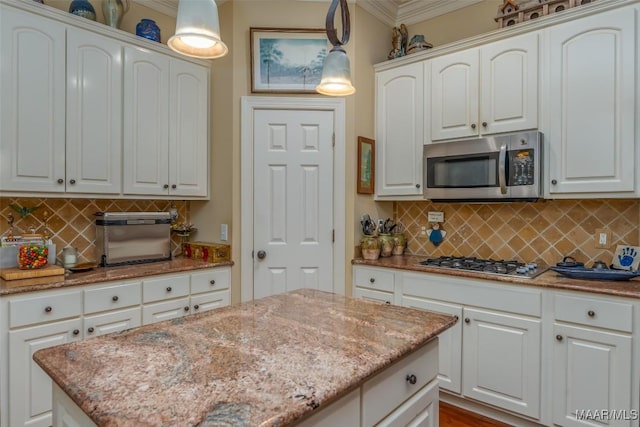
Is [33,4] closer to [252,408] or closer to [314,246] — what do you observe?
[314,246]

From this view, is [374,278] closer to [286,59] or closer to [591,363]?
[591,363]

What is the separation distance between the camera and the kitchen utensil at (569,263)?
2342mm

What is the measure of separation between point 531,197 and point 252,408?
2.21 metres

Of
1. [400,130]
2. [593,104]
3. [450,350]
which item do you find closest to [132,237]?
[400,130]

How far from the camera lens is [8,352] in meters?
1.92

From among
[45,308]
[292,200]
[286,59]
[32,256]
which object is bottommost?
[45,308]

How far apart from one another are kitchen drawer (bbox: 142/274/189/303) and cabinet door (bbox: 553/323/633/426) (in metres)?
2.36

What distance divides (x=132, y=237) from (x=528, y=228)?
2879mm

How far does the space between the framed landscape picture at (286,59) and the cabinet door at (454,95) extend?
3.02 feet

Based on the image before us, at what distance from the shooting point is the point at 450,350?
2.45m

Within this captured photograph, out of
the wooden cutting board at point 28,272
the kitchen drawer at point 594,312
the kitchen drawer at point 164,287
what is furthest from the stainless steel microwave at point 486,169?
the wooden cutting board at point 28,272

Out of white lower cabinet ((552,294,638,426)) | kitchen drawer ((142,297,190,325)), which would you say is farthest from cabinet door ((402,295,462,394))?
kitchen drawer ((142,297,190,325))

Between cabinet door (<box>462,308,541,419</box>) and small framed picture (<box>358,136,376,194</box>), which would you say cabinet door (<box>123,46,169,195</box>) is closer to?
small framed picture (<box>358,136,376,194</box>)

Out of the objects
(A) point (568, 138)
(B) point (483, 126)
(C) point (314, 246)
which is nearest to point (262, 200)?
(C) point (314, 246)
